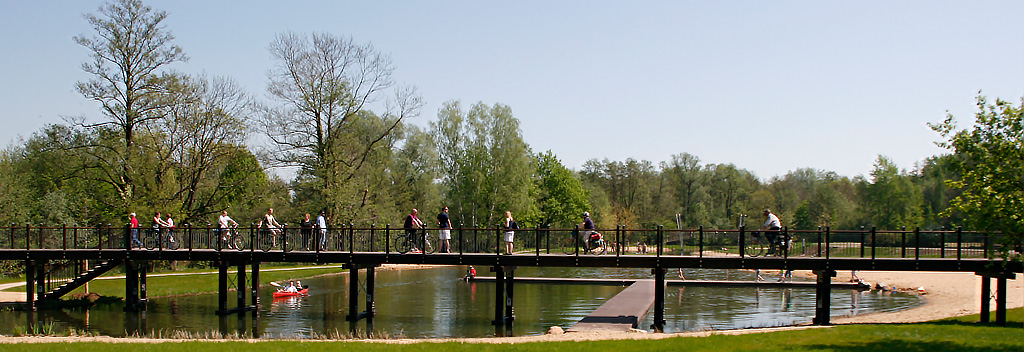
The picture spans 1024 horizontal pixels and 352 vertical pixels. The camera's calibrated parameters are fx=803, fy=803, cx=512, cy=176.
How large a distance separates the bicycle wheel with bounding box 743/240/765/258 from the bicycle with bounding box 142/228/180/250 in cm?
2172

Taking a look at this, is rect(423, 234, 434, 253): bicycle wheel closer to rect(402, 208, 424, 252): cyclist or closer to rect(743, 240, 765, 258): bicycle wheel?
rect(402, 208, 424, 252): cyclist

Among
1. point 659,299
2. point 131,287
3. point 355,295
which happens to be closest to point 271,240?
point 355,295

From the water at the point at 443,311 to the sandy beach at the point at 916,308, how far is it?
1.75 m

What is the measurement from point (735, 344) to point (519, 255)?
35.6 feet

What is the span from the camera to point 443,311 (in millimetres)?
33844

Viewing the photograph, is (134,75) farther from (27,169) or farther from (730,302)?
(730,302)

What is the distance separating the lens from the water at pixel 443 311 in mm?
28453

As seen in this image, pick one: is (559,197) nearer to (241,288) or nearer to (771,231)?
(241,288)

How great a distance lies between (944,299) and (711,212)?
70543 millimetres

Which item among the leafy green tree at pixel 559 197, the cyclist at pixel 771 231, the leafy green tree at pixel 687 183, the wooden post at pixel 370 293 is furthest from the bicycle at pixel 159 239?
the leafy green tree at pixel 687 183

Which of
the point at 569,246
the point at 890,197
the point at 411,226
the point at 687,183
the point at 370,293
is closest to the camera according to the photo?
the point at 569,246

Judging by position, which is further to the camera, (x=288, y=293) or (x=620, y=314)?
(x=288, y=293)

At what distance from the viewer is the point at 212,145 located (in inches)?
2036

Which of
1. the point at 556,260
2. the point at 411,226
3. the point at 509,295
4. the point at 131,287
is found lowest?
the point at 131,287
